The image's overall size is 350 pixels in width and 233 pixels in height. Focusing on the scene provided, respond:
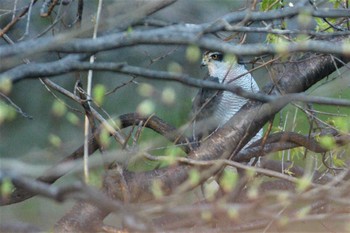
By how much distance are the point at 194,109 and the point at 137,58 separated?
1194mm

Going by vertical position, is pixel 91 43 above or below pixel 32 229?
above

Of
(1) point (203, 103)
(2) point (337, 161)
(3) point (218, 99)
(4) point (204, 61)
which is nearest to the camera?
(2) point (337, 161)

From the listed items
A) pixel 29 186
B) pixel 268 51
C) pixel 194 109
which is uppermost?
pixel 268 51

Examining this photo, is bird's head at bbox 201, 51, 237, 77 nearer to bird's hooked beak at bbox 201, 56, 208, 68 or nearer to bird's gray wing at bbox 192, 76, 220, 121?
bird's hooked beak at bbox 201, 56, 208, 68

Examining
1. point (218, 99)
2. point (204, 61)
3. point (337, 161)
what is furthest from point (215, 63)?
point (337, 161)

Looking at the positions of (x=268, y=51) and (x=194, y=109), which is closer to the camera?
(x=268, y=51)

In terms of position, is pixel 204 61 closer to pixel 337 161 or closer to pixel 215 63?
pixel 215 63

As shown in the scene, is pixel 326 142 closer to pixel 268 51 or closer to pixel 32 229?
pixel 268 51

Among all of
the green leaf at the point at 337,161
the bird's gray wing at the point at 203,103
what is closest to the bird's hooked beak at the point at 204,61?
the bird's gray wing at the point at 203,103

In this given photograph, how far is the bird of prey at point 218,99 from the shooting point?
3.36 m

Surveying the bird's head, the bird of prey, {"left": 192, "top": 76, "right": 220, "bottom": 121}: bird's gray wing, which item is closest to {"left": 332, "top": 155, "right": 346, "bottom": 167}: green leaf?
the bird of prey

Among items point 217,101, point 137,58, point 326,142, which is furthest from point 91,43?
point 137,58

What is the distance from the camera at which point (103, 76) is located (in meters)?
4.80

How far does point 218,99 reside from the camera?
3.93 metres
